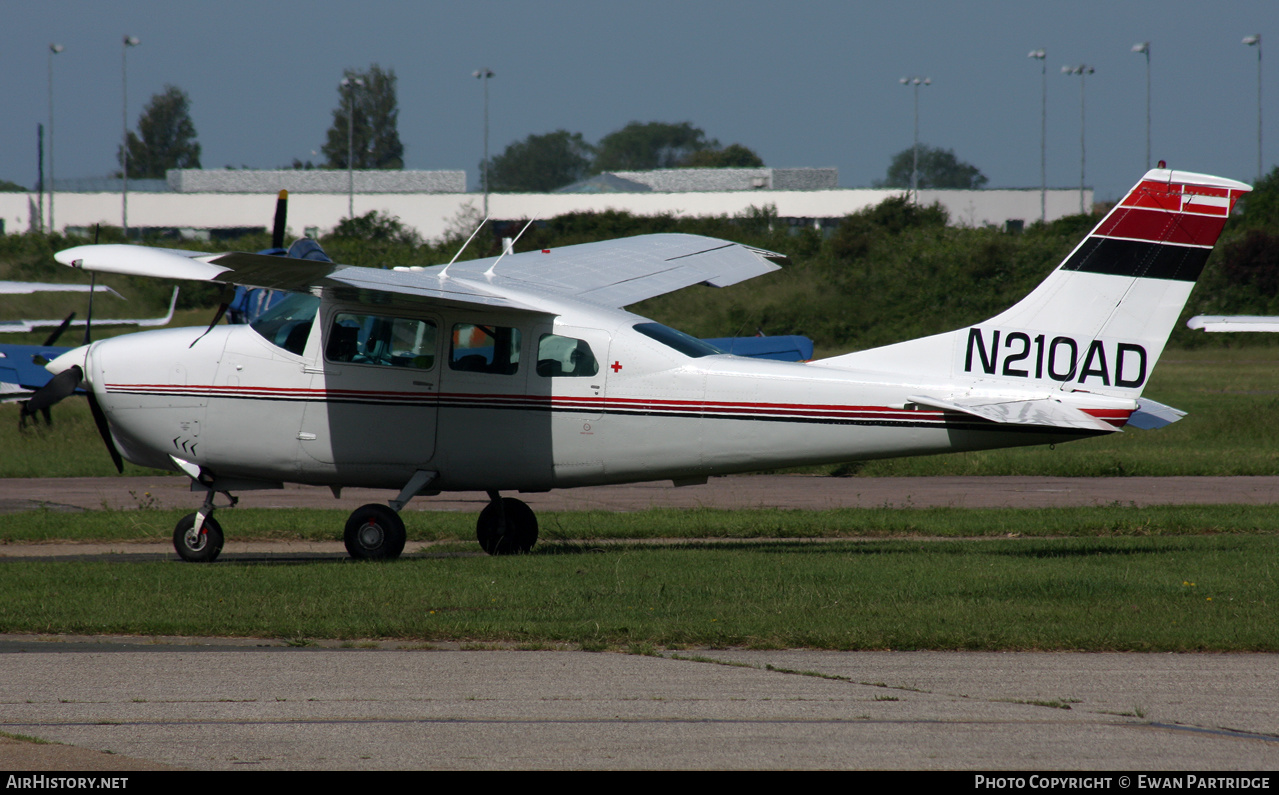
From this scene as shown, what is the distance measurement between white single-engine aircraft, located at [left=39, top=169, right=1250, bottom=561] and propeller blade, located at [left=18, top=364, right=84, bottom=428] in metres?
0.04

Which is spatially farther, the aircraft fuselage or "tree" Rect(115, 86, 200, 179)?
"tree" Rect(115, 86, 200, 179)

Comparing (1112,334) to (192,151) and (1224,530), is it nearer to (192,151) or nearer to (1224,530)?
(1224,530)

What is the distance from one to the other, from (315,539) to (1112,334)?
8.34m

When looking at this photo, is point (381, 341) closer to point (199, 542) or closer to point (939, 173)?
point (199, 542)

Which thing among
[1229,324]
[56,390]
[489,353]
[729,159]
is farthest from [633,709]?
[729,159]

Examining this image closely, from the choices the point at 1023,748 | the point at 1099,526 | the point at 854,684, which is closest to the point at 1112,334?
the point at 1099,526

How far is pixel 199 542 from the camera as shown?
38.6ft

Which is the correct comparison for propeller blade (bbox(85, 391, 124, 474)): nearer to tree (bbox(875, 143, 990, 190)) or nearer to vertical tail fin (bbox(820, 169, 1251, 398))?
vertical tail fin (bbox(820, 169, 1251, 398))

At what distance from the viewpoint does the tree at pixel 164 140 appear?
423 feet

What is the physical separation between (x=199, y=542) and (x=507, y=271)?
4.10m

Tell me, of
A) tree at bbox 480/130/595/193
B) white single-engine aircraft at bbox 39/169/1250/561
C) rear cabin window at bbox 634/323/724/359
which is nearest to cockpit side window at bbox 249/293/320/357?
white single-engine aircraft at bbox 39/169/1250/561

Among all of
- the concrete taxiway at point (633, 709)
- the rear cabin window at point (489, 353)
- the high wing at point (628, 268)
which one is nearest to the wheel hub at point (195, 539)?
the rear cabin window at point (489, 353)

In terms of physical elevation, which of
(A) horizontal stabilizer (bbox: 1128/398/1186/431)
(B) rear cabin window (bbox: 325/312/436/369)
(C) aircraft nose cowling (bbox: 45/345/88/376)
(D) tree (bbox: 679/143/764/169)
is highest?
(D) tree (bbox: 679/143/764/169)

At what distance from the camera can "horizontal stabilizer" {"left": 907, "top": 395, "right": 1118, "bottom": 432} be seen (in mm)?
10180
